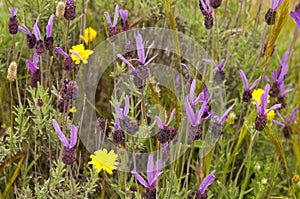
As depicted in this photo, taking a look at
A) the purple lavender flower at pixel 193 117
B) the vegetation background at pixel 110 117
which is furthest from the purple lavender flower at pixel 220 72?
the purple lavender flower at pixel 193 117

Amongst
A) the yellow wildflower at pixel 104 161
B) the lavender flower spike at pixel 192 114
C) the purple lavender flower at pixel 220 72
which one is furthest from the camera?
the purple lavender flower at pixel 220 72

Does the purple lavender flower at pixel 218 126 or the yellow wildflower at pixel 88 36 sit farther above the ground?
the yellow wildflower at pixel 88 36

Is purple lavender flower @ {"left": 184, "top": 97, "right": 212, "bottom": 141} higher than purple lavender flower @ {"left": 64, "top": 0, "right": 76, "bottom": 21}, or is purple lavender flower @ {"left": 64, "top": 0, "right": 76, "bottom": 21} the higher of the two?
purple lavender flower @ {"left": 64, "top": 0, "right": 76, "bottom": 21}

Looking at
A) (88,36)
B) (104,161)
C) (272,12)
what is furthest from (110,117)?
(272,12)

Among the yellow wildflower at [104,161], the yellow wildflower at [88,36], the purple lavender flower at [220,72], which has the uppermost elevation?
the yellow wildflower at [88,36]

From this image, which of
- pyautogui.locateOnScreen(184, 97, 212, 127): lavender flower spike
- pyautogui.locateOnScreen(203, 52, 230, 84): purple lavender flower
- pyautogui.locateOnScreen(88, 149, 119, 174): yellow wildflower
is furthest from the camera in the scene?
pyautogui.locateOnScreen(203, 52, 230, 84): purple lavender flower

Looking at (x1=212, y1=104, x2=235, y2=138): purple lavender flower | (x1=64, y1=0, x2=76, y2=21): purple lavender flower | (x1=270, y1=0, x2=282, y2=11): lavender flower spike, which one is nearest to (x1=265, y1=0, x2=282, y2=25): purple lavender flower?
(x1=270, y1=0, x2=282, y2=11): lavender flower spike

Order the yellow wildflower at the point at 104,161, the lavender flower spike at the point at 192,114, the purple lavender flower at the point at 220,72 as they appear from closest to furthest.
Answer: the lavender flower spike at the point at 192,114
the yellow wildflower at the point at 104,161
the purple lavender flower at the point at 220,72

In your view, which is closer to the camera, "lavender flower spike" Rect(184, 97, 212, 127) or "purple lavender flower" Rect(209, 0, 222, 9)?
"lavender flower spike" Rect(184, 97, 212, 127)

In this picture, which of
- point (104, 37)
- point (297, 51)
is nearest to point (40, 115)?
point (104, 37)

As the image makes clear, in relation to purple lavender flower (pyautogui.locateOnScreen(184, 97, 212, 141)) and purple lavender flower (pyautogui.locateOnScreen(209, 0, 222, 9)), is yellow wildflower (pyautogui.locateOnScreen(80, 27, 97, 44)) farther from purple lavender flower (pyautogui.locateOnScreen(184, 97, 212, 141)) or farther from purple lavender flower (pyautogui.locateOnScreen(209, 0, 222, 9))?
purple lavender flower (pyautogui.locateOnScreen(184, 97, 212, 141))

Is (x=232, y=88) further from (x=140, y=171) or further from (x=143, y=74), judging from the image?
(x=143, y=74)

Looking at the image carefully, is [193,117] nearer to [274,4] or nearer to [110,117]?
[274,4]

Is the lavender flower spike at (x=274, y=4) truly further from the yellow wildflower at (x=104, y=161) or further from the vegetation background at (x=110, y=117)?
the yellow wildflower at (x=104, y=161)
